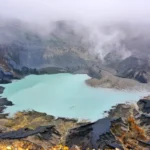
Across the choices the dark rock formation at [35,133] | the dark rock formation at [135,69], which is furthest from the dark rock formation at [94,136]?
the dark rock formation at [135,69]

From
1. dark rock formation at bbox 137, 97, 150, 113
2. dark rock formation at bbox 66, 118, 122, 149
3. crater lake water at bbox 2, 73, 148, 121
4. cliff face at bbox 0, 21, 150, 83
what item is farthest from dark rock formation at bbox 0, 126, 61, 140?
cliff face at bbox 0, 21, 150, 83

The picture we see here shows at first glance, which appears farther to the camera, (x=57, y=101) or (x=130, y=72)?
(x=130, y=72)

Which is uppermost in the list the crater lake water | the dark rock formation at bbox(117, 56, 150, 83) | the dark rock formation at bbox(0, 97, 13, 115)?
the dark rock formation at bbox(117, 56, 150, 83)

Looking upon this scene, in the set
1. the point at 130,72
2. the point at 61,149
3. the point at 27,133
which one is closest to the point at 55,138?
the point at 27,133

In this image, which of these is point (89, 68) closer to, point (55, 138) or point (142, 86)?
point (142, 86)

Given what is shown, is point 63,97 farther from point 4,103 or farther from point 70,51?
point 70,51

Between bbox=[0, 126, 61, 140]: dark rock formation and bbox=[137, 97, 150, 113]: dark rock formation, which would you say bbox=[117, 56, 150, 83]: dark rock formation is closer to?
bbox=[137, 97, 150, 113]: dark rock formation
